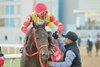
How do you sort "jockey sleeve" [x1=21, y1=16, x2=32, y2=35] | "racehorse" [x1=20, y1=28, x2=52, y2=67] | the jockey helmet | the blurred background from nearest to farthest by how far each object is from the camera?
"racehorse" [x1=20, y1=28, x2=52, y2=67], the jockey helmet, "jockey sleeve" [x1=21, y1=16, x2=32, y2=35], the blurred background

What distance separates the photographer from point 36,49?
4.79m

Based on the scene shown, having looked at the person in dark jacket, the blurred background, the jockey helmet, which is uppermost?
the jockey helmet

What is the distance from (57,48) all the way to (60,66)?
73cm

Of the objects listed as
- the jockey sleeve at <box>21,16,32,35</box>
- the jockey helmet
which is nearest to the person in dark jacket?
the jockey helmet

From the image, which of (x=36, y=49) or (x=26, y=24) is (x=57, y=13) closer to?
(x=26, y=24)

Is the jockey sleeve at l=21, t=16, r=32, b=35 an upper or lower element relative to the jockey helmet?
lower

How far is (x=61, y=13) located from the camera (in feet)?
174

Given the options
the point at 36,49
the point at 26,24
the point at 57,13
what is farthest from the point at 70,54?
the point at 57,13

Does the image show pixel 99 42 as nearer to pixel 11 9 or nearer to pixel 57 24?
pixel 57 24

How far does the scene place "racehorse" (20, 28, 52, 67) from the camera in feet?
14.5

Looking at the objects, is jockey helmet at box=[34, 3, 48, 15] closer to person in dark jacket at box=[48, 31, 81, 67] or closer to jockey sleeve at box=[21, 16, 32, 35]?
jockey sleeve at box=[21, 16, 32, 35]

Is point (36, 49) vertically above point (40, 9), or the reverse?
point (40, 9)

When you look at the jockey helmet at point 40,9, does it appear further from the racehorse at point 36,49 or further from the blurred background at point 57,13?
the blurred background at point 57,13

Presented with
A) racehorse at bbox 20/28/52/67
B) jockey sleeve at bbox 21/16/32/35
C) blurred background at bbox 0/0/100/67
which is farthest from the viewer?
blurred background at bbox 0/0/100/67
